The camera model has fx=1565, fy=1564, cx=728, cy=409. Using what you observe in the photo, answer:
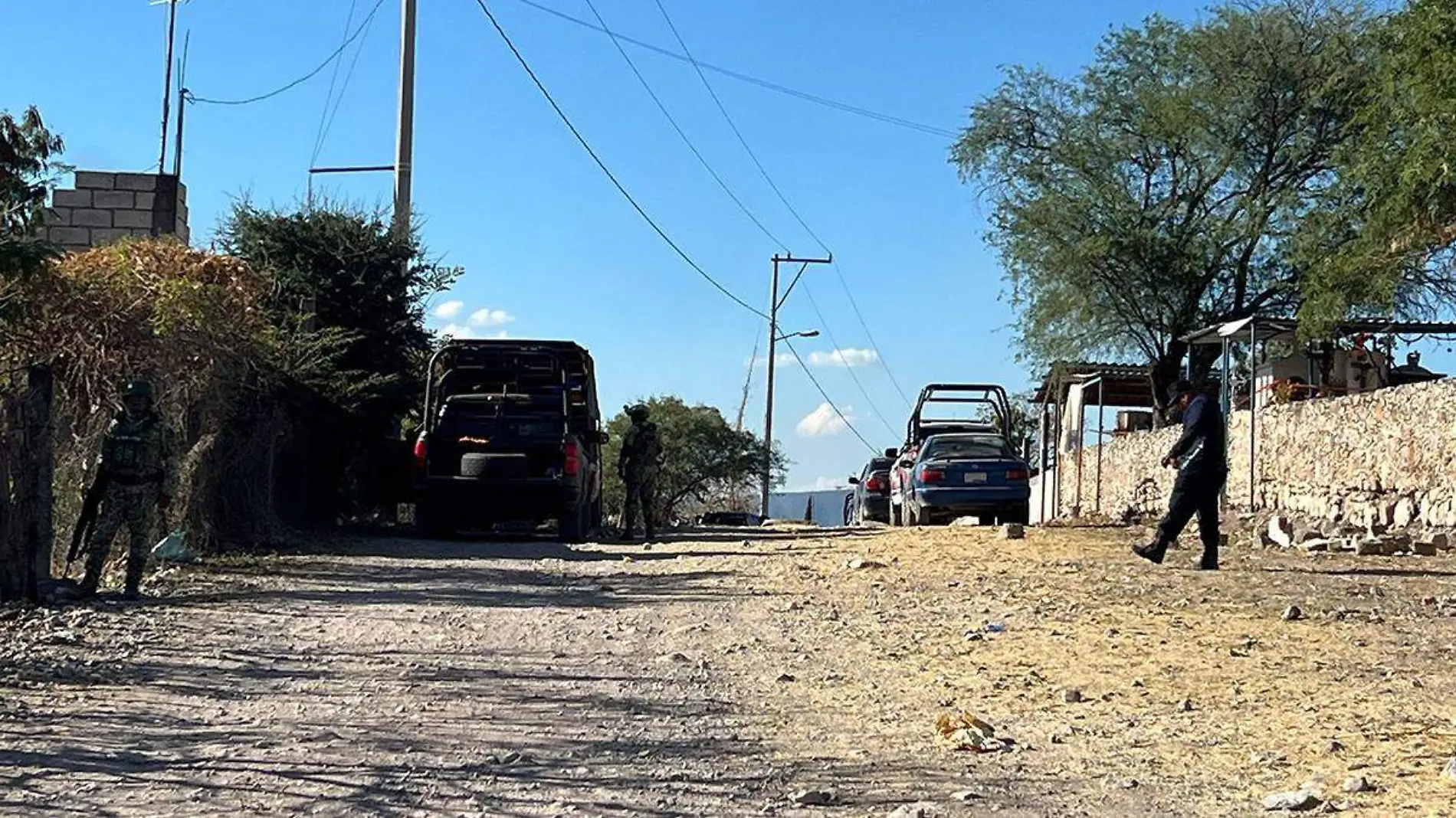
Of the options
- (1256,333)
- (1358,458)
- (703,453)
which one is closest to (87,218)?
(1256,333)

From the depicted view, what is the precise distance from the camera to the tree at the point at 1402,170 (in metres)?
18.1

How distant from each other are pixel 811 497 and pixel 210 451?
164 feet

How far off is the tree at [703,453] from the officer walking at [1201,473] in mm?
Answer: 44824

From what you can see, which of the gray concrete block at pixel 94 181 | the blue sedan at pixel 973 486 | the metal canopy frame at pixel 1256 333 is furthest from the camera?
the gray concrete block at pixel 94 181

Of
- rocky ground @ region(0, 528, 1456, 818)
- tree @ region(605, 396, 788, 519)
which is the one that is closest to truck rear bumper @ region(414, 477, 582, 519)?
rocky ground @ region(0, 528, 1456, 818)

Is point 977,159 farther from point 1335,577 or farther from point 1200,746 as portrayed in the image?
point 1200,746

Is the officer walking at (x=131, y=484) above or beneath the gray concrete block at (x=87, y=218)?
beneath

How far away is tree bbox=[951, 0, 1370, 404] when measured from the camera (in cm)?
3434

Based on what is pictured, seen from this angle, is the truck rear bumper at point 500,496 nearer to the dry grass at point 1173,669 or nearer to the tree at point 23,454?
the dry grass at point 1173,669

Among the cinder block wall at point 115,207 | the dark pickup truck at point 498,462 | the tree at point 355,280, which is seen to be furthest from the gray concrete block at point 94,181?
the dark pickup truck at point 498,462

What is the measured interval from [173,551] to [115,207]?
56.1 feet

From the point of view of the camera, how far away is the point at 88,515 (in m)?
11.1

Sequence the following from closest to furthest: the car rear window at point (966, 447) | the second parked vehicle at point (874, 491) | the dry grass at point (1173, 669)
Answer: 1. the dry grass at point (1173, 669)
2. the car rear window at point (966, 447)
3. the second parked vehicle at point (874, 491)

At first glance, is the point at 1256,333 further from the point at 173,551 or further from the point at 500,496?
the point at 173,551
